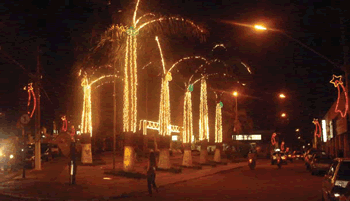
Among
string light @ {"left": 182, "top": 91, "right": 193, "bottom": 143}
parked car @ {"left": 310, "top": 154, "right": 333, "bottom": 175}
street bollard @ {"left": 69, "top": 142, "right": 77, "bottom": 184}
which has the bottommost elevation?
parked car @ {"left": 310, "top": 154, "right": 333, "bottom": 175}

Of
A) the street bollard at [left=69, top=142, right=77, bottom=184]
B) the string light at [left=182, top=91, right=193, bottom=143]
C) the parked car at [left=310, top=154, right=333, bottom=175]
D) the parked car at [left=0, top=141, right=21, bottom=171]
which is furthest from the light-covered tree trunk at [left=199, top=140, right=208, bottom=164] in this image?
the street bollard at [left=69, top=142, right=77, bottom=184]

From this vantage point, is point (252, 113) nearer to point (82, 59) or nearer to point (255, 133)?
point (255, 133)

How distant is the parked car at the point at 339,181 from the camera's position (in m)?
10.9

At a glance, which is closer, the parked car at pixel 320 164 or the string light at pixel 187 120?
the parked car at pixel 320 164

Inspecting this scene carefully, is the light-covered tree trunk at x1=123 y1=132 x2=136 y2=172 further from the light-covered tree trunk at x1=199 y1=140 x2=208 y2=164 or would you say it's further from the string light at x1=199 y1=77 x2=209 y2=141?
the string light at x1=199 y1=77 x2=209 y2=141

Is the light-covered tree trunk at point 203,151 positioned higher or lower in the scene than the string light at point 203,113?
lower

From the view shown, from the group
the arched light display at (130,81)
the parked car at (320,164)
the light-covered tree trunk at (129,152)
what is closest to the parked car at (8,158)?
the light-covered tree trunk at (129,152)

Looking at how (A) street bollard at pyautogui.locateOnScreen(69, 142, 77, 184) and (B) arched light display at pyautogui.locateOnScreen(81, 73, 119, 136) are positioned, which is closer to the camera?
(A) street bollard at pyautogui.locateOnScreen(69, 142, 77, 184)

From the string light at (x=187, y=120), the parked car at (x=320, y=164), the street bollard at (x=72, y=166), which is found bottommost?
the parked car at (x=320, y=164)

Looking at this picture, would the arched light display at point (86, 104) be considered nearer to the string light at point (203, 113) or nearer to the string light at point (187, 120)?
the string light at point (187, 120)

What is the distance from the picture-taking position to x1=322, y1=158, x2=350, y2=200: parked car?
1093cm

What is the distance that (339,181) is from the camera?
1152cm

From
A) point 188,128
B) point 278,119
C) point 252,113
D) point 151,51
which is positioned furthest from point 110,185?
point 278,119

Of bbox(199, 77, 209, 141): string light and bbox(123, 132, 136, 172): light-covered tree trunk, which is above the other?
bbox(199, 77, 209, 141): string light
